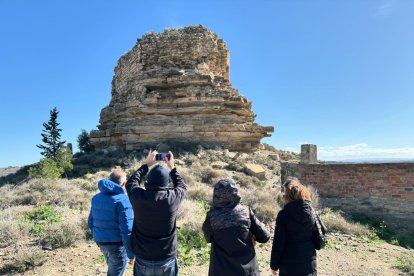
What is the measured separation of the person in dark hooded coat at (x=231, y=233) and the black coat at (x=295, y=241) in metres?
0.38

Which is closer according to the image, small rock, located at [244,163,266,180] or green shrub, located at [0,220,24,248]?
green shrub, located at [0,220,24,248]

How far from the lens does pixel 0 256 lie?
247 inches

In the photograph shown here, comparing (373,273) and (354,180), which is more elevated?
(354,180)

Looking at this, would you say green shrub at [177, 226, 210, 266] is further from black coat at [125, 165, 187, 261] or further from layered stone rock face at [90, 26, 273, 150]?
layered stone rock face at [90, 26, 273, 150]

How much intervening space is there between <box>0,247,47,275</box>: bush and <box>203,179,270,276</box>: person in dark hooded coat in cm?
403

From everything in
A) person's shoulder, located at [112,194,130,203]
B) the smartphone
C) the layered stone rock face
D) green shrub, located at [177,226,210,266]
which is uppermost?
the layered stone rock face

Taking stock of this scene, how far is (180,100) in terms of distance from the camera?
58.9 feet

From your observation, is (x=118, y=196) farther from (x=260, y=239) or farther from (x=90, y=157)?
(x=90, y=157)

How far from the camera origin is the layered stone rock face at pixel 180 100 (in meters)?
17.5

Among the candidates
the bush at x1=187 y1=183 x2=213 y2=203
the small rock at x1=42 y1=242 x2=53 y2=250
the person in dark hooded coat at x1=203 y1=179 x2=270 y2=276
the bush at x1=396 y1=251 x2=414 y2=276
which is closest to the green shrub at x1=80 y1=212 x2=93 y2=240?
the small rock at x1=42 y1=242 x2=53 y2=250

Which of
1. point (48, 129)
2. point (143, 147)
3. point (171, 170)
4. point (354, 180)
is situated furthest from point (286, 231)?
point (48, 129)

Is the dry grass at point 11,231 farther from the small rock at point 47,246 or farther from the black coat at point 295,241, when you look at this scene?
the black coat at point 295,241

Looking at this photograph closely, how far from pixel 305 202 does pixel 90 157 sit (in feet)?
48.8

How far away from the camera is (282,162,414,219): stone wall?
1005 centimetres
